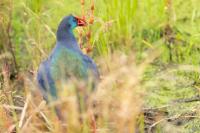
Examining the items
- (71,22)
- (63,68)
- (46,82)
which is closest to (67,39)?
(71,22)

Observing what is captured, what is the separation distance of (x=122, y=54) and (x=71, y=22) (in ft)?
1.76

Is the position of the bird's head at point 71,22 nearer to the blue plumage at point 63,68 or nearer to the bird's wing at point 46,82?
the blue plumage at point 63,68

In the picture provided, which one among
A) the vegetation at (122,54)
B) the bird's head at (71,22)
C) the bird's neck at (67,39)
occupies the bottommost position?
the vegetation at (122,54)

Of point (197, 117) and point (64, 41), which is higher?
point (64, 41)

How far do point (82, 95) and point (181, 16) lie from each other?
234 centimetres

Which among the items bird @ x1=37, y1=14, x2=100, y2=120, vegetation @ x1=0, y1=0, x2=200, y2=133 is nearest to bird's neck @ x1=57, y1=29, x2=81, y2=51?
bird @ x1=37, y1=14, x2=100, y2=120

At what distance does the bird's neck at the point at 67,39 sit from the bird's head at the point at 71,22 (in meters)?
0.02

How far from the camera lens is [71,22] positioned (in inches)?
175

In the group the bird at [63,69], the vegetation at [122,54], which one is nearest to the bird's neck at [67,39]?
the bird at [63,69]

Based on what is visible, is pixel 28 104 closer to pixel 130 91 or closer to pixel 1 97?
pixel 1 97

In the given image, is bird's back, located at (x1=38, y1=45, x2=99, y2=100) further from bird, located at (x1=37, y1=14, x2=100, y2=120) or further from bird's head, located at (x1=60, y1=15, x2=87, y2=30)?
bird's head, located at (x1=60, y1=15, x2=87, y2=30)

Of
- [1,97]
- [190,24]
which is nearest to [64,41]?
[1,97]

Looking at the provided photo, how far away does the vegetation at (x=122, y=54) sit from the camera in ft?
13.4

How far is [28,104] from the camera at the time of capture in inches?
160
